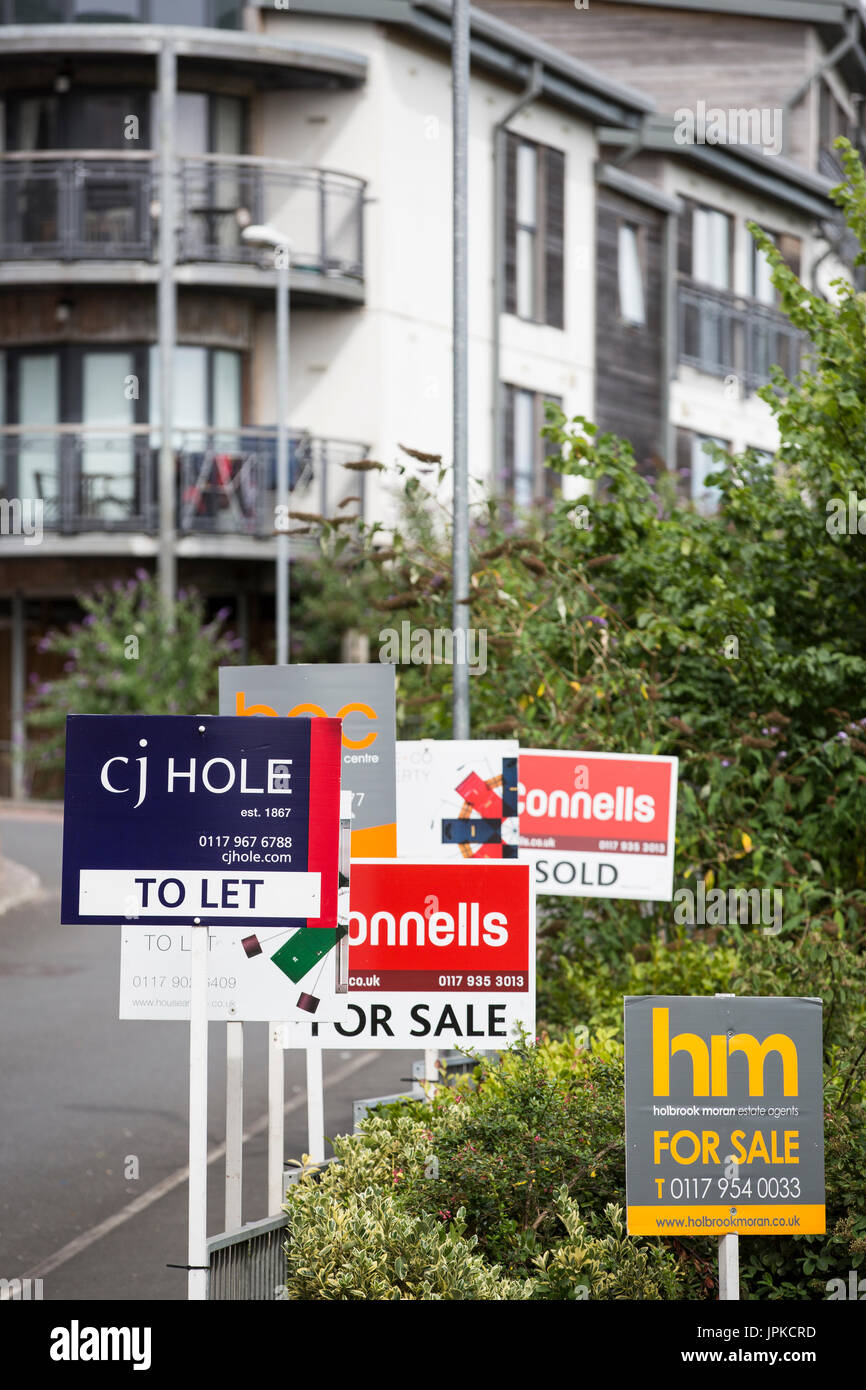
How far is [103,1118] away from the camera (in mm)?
10336

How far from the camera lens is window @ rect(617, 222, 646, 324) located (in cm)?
3406

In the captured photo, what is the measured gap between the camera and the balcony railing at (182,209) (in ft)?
93.2

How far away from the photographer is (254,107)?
29703mm

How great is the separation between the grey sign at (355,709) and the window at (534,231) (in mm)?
23918

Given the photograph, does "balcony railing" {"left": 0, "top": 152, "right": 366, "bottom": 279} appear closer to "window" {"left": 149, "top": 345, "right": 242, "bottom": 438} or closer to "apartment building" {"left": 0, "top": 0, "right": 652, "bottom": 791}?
"apartment building" {"left": 0, "top": 0, "right": 652, "bottom": 791}

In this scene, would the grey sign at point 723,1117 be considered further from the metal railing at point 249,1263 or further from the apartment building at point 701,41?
the apartment building at point 701,41

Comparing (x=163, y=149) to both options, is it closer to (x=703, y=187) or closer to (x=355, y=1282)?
(x=703, y=187)

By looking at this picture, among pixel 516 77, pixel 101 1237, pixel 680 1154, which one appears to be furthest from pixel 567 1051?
pixel 516 77

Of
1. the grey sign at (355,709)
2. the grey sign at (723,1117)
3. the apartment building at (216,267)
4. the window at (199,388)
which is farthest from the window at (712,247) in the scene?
the grey sign at (723,1117)

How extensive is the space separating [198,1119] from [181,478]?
23559 mm

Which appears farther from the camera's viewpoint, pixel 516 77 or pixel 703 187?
pixel 703 187

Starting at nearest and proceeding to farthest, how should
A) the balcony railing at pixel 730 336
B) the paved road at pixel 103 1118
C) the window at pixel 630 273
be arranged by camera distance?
1. the paved road at pixel 103 1118
2. the window at pixel 630 273
3. the balcony railing at pixel 730 336

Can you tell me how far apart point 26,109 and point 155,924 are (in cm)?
2636
